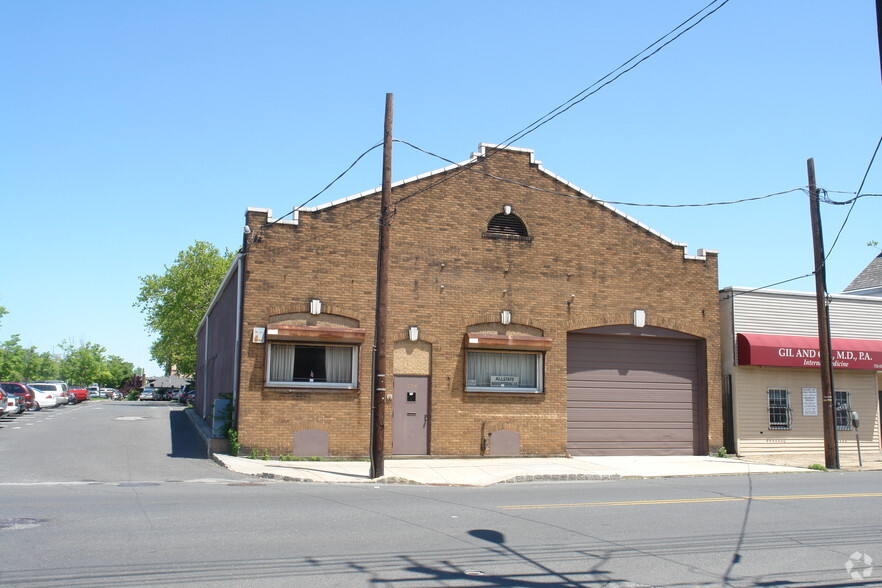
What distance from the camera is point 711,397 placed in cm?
2067

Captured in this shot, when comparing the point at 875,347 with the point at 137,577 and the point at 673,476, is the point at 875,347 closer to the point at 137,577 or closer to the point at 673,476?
the point at 673,476

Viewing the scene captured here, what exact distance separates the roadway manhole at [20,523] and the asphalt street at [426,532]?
0.08ft

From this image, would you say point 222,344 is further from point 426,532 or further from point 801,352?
point 801,352

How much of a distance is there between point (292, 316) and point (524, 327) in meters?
5.88

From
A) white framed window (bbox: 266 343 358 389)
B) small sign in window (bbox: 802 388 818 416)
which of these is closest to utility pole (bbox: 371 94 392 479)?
white framed window (bbox: 266 343 358 389)

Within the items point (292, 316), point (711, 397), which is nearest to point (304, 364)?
point (292, 316)

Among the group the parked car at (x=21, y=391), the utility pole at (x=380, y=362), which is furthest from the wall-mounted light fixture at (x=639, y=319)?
the parked car at (x=21, y=391)

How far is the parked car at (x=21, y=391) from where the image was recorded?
3669 cm

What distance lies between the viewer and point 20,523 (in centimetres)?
904

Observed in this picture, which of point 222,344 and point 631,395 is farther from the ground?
point 222,344

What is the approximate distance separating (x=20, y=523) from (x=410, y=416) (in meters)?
10.3

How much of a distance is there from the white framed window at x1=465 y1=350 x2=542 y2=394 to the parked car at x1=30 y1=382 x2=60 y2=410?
1235 inches

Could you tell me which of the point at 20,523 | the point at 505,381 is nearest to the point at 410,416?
the point at 505,381

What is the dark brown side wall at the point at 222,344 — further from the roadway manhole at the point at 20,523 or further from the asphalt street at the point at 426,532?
the roadway manhole at the point at 20,523
